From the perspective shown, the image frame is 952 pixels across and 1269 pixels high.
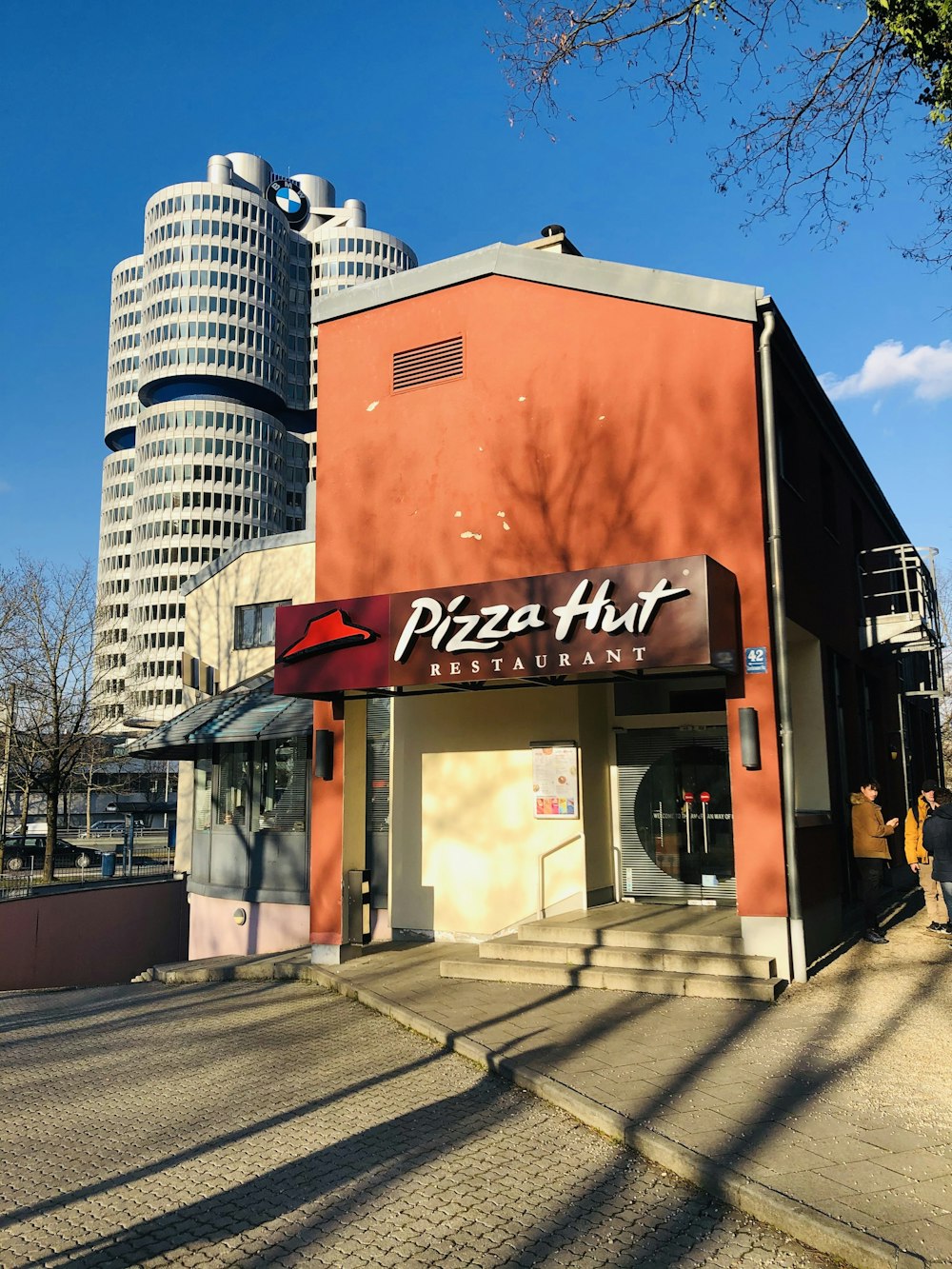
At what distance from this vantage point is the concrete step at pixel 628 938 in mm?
9789

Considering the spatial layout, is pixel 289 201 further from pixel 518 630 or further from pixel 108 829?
pixel 518 630

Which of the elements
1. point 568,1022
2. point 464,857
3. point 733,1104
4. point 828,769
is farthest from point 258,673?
point 733,1104

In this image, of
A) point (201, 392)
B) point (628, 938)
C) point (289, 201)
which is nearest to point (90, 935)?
point (628, 938)

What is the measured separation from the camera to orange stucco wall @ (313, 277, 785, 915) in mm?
10250

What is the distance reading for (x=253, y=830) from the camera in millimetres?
15945

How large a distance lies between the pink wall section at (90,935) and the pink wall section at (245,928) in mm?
2272

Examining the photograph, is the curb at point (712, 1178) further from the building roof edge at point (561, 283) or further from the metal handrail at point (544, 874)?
the building roof edge at point (561, 283)

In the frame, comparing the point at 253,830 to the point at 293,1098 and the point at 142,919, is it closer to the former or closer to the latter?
the point at 142,919

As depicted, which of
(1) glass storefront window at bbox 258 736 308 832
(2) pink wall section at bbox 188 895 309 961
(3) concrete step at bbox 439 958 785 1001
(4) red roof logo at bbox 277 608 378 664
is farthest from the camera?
(1) glass storefront window at bbox 258 736 308 832

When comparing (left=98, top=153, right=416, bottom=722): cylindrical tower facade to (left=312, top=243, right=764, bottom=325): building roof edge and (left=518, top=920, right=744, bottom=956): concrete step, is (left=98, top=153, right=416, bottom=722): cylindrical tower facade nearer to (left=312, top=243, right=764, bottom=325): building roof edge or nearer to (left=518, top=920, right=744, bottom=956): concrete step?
(left=312, top=243, right=764, bottom=325): building roof edge

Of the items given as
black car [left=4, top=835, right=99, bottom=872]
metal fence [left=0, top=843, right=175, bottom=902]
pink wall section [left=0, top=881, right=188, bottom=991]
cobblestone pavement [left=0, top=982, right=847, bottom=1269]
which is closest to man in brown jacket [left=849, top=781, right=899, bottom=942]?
cobblestone pavement [left=0, top=982, right=847, bottom=1269]

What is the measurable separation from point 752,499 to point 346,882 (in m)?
6.23

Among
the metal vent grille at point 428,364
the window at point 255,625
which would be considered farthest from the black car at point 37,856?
the metal vent grille at point 428,364

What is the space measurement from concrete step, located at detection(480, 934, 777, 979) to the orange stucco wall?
538mm
